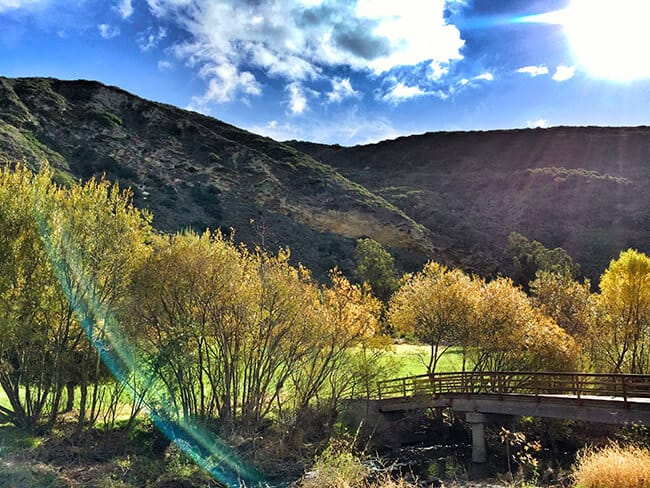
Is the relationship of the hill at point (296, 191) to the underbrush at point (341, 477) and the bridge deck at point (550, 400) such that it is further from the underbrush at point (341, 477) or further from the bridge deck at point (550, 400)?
the underbrush at point (341, 477)

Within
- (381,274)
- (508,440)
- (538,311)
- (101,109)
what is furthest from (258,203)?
(508,440)

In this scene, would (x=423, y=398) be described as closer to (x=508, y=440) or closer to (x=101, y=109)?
(x=508, y=440)

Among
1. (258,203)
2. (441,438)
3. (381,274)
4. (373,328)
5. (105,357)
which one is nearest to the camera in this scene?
(105,357)

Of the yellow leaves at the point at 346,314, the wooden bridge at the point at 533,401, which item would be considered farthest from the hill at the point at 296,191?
the wooden bridge at the point at 533,401

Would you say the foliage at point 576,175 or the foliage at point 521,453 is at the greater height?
the foliage at point 576,175

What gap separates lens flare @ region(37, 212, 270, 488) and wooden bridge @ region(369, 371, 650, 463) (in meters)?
9.73

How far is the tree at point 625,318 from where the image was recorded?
3145 cm

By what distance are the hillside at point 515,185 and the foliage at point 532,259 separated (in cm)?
311

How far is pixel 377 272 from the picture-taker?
196 feet

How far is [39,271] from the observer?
68.1 ft

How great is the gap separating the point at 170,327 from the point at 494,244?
70.7 m

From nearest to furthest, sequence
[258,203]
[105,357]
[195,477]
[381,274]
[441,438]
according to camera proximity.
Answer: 1. [195,477]
2. [105,357]
3. [441,438]
4. [381,274]
5. [258,203]

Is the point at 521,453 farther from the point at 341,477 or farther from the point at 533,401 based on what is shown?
the point at 341,477

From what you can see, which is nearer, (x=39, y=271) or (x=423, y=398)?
(x=39, y=271)
